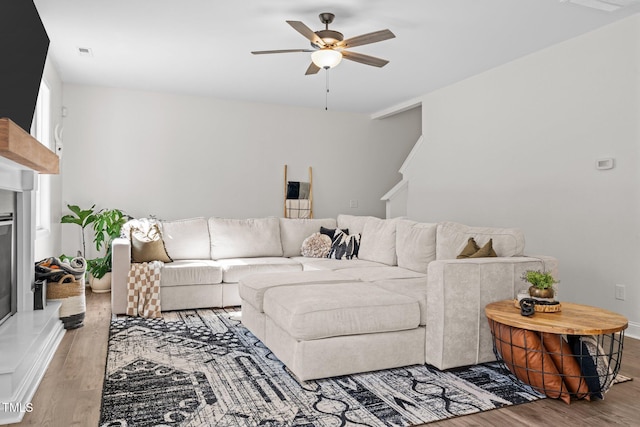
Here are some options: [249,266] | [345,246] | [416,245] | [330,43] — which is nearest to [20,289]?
[249,266]

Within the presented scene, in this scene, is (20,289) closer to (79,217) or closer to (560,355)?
(79,217)

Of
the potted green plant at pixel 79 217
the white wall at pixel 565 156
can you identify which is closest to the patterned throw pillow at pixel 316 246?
the white wall at pixel 565 156

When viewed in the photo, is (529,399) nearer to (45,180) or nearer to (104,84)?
(45,180)

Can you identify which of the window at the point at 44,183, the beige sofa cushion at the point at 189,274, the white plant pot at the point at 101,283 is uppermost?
the window at the point at 44,183

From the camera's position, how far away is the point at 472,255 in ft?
11.0

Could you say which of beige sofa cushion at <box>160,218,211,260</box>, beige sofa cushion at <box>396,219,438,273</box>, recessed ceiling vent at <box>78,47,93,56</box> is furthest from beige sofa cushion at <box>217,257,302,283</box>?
recessed ceiling vent at <box>78,47,93,56</box>

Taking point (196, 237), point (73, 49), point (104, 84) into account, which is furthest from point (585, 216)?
point (104, 84)

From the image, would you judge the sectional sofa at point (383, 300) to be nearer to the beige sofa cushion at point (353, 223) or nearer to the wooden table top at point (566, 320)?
the wooden table top at point (566, 320)

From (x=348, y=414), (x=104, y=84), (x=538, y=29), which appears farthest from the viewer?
(x=104, y=84)

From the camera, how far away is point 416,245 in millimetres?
4195

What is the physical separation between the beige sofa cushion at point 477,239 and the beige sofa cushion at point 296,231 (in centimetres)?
202

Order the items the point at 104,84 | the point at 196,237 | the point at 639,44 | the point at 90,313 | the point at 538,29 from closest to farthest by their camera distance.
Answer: the point at 639,44, the point at 538,29, the point at 90,313, the point at 196,237, the point at 104,84

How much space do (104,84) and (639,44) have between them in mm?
5654

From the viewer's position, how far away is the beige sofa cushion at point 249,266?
473 cm
